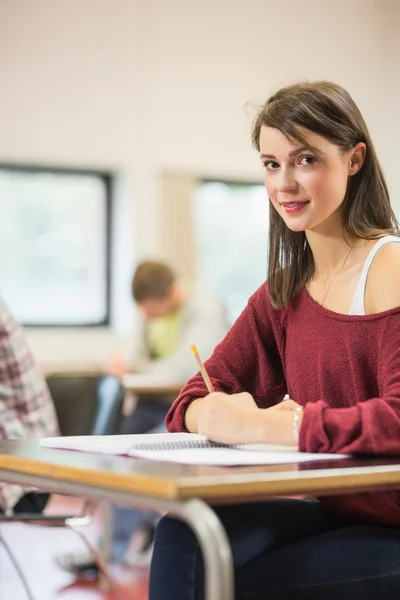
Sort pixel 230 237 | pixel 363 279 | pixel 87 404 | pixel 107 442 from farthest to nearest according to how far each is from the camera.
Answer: pixel 230 237
pixel 87 404
pixel 363 279
pixel 107 442

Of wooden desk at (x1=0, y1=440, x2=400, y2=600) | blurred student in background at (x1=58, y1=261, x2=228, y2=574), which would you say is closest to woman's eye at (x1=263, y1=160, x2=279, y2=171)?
wooden desk at (x1=0, y1=440, x2=400, y2=600)

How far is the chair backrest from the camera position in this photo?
2510mm

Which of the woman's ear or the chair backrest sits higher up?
the woman's ear

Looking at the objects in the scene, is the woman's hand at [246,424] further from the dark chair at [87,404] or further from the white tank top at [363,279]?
the dark chair at [87,404]

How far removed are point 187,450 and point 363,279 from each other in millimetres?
402

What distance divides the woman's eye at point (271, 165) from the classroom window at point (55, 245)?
505cm

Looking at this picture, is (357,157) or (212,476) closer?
(212,476)

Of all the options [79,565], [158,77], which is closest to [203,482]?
[79,565]

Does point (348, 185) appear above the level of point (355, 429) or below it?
above

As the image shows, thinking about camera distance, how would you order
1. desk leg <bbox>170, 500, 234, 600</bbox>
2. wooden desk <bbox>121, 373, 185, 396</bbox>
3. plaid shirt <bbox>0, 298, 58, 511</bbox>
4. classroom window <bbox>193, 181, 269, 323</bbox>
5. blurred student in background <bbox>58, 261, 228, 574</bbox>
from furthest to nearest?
1. classroom window <bbox>193, 181, 269, 323</bbox>
2. blurred student in background <bbox>58, 261, 228, 574</bbox>
3. wooden desk <bbox>121, 373, 185, 396</bbox>
4. plaid shirt <bbox>0, 298, 58, 511</bbox>
5. desk leg <bbox>170, 500, 234, 600</bbox>

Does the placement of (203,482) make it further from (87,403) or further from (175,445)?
(87,403)

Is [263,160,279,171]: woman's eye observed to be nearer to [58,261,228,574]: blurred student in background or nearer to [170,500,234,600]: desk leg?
[170,500,234,600]: desk leg

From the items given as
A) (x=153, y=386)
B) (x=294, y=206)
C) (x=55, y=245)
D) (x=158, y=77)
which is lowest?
(x=153, y=386)

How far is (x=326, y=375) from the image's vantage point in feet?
4.76
